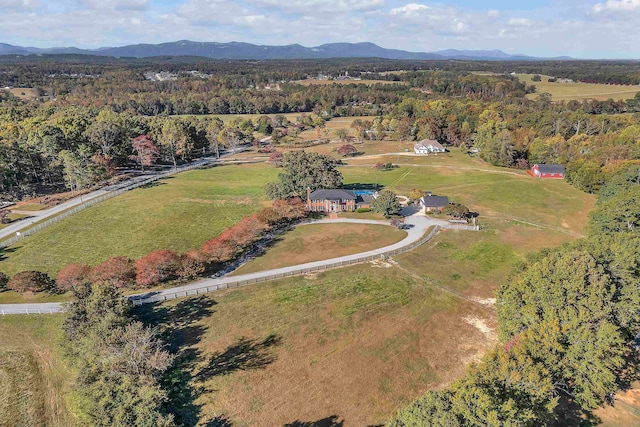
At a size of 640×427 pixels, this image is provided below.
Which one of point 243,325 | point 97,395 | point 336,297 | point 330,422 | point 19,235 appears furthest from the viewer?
point 19,235

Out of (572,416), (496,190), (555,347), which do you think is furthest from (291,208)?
(496,190)

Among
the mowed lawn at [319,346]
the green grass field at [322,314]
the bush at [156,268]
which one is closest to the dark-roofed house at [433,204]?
the green grass field at [322,314]

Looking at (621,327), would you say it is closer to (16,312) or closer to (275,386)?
(275,386)

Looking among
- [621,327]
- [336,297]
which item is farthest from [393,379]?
[621,327]

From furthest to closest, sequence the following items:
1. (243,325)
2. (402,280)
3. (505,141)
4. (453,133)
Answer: (453,133) → (505,141) → (402,280) → (243,325)

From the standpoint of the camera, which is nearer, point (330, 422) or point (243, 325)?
point (330, 422)

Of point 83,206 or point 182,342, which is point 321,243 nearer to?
point 182,342
